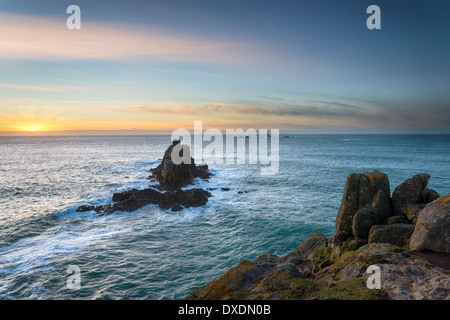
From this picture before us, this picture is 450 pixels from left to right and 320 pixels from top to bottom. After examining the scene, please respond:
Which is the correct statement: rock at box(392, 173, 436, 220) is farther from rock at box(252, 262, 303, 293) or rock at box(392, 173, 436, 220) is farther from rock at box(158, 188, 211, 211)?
rock at box(158, 188, 211, 211)

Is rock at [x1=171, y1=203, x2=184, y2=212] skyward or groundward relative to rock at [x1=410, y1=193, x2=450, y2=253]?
groundward

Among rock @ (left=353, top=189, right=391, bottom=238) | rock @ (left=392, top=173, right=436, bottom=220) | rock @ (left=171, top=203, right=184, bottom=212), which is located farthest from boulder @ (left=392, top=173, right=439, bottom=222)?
rock @ (left=171, top=203, right=184, bottom=212)

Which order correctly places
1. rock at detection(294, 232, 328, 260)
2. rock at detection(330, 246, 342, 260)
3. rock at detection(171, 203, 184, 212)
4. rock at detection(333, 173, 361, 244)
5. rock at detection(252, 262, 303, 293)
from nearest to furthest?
rock at detection(252, 262, 303, 293) < rock at detection(330, 246, 342, 260) < rock at detection(333, 173, 361, 244) < rock at detection(294, 232, 328, 260) < rock at detection(171, 203, 184, 212)

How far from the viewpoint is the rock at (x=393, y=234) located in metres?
14.0

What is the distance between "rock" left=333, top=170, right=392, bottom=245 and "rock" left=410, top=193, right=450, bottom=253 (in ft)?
12.4

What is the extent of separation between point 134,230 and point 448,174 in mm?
77147

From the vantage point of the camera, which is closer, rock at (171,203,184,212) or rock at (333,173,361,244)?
rock at (333,173,361,244)

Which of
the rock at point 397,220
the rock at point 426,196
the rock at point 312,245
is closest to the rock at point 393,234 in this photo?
the rock at point 397,220

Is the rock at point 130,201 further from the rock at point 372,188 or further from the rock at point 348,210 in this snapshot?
the rock at point 372,188

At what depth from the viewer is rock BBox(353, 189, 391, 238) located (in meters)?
16.2

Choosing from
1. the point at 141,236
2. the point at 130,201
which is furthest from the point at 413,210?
the point at 130,201
